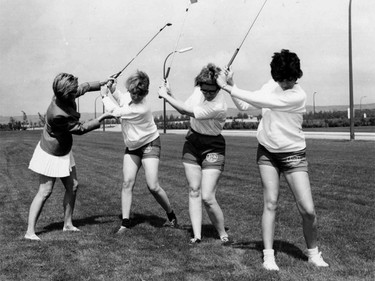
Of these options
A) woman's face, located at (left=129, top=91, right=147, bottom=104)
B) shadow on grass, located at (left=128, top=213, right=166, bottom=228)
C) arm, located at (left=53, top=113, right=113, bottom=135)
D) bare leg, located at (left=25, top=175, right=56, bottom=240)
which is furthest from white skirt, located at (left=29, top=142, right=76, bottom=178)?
shadow on grass, located at (left=128, top=213, right=166, bottom=228)

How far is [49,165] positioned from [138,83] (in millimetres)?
1580

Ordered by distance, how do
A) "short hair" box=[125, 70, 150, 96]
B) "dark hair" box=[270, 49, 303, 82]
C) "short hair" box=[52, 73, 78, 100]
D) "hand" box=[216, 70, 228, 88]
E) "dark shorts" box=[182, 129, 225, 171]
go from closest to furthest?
"dark hair" box=[270, 49, 303, 82]
"hand" box=[216, 70, 228, 88]
"dark shorts" box=[182, 129, 225, 171]
"short hair" box=[52, 73, 78, 100]
"short hair" box=[125, 70, 150, 96]

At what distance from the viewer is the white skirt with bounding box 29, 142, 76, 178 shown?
20.7 feet

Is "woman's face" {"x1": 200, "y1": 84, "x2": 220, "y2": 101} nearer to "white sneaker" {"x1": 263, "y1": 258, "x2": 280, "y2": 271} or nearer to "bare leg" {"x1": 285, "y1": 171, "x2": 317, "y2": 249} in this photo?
"bare leg" {"x1": 285, "y1": 171, "x2": 317, "y2": 249}

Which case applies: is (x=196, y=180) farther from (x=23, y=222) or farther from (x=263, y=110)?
(x=23, y=222)

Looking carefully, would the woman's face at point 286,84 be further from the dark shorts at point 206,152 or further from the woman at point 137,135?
the woman at point 137,135

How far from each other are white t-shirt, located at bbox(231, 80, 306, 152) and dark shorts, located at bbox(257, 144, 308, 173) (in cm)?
6

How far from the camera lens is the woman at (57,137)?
6203 mm

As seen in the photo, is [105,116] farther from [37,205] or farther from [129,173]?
[37,205]

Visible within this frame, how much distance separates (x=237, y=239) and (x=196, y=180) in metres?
0.93

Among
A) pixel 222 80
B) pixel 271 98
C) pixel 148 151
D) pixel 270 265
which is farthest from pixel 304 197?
pixel 148 151

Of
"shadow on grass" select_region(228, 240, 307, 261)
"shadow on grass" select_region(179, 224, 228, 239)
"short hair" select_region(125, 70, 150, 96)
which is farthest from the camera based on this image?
"short hair" select_region(125, 70, 150, 96)

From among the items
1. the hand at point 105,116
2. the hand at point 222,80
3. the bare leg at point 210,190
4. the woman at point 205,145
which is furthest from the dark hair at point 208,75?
the hand at point 105,116

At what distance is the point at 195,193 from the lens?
620 centimetres
